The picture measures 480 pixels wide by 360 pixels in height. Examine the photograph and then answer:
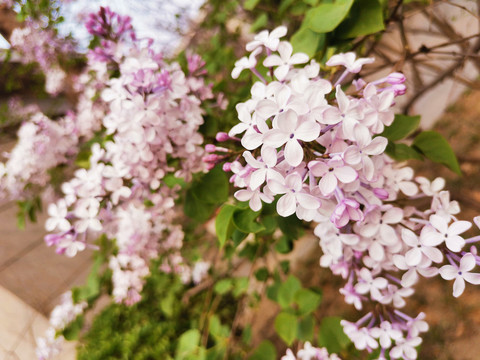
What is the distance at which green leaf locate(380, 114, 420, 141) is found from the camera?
1.93 feet

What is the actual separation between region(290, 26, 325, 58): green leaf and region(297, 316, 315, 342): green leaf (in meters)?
0.74

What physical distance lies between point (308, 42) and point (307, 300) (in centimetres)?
67

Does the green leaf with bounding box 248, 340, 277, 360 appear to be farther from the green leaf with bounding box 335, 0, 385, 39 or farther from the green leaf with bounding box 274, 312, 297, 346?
the green leaf with bounding box 335, 0, 385, 39

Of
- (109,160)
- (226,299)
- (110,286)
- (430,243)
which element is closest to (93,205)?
(109,160)

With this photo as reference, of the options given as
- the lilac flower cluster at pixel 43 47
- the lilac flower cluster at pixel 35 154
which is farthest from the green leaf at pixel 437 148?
the lilac flower cluster at pixel 43 47

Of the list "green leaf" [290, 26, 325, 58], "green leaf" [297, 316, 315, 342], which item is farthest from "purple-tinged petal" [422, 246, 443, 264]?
"green leaf" [297, 316, 315, 342]

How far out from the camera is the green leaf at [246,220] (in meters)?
0.49

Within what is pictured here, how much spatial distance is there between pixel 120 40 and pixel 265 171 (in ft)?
2.01

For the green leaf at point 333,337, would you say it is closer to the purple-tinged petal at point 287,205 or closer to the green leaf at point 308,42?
the purple-tinged petal at point 287,205

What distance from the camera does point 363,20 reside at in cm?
56

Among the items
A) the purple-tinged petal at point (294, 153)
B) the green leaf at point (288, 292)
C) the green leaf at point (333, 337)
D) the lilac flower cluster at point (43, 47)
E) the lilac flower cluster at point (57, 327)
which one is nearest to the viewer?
the purple-tinged petal at point (294, 153)

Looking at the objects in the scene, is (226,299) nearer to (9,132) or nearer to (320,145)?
(320,145)

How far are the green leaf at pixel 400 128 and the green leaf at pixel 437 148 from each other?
0.29 ft

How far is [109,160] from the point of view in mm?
725
